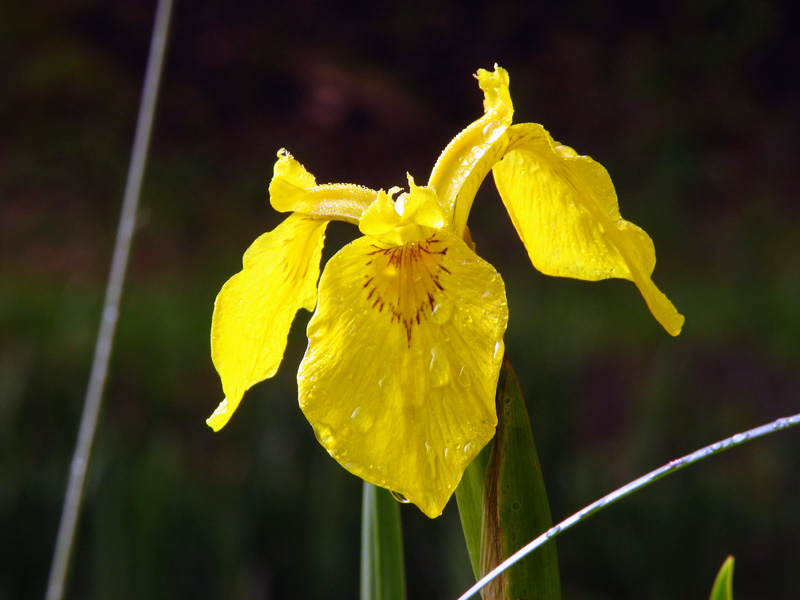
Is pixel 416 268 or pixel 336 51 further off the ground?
pixel 336 51

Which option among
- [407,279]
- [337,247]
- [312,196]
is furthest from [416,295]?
[337,247]

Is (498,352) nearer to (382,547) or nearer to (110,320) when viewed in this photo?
(382,547)

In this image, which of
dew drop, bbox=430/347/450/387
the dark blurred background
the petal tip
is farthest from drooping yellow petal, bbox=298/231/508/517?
the dark blurred background

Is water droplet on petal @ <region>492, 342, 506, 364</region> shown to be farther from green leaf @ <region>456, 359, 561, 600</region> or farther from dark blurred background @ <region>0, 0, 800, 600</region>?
dark blurred background @ <region>0, 0, 800, 600</region>

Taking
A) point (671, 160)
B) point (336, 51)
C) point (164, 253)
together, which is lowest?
point (164, 253)

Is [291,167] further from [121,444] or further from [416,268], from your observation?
[121,444]

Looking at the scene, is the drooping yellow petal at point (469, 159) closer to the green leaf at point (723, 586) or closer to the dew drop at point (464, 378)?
the dew drop at point (464, 378)

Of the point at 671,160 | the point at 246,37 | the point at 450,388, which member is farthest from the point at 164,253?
the point at 450,388
